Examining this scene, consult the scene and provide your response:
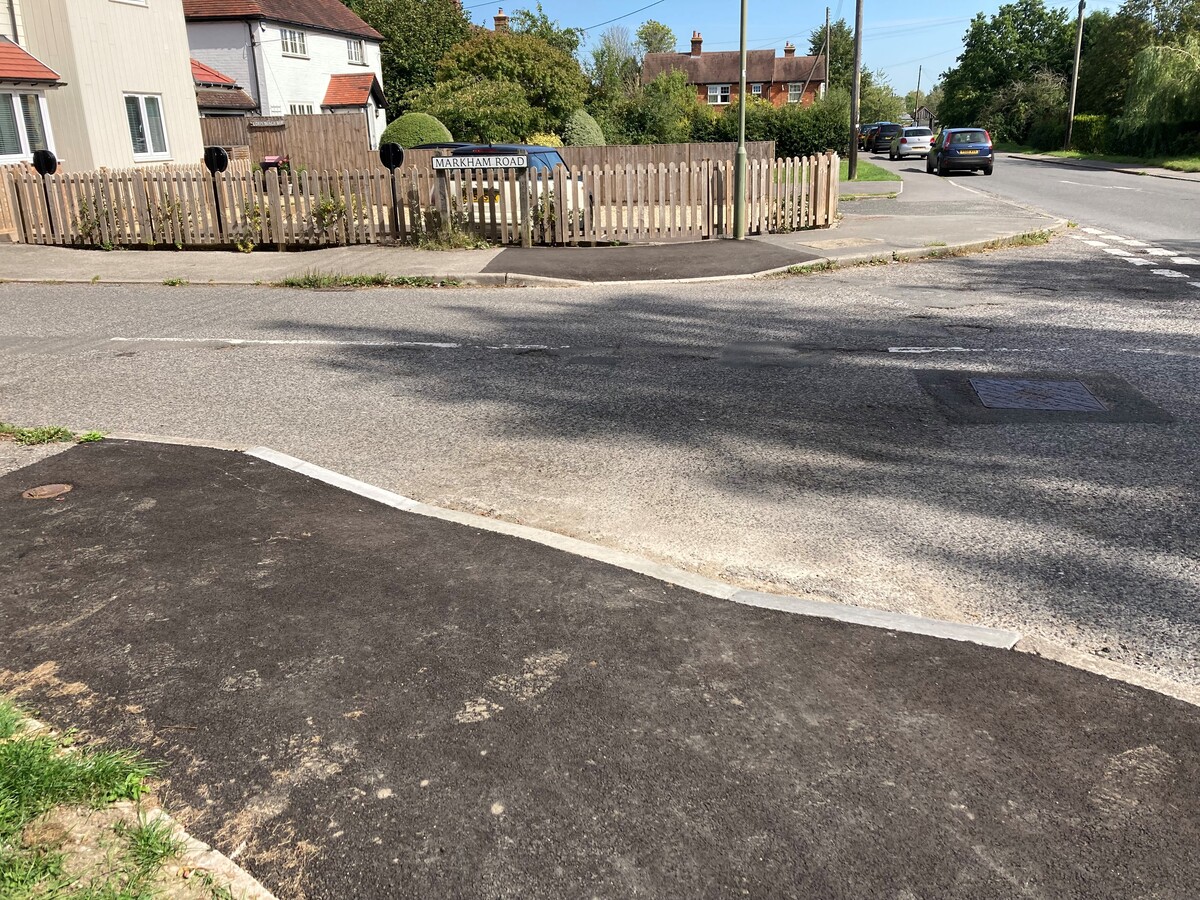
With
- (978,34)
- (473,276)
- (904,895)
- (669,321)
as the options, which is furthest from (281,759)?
(978,34)

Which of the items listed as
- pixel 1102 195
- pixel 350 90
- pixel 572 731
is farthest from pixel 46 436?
pixel 350 90

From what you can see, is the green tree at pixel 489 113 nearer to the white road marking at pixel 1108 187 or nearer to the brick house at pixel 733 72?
the white road marking at pixel 1108 187

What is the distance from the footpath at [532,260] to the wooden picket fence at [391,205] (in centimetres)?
44

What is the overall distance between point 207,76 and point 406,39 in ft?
86.8

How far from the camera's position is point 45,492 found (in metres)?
5.39

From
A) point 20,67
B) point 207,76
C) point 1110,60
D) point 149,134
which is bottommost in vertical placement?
point 149,134

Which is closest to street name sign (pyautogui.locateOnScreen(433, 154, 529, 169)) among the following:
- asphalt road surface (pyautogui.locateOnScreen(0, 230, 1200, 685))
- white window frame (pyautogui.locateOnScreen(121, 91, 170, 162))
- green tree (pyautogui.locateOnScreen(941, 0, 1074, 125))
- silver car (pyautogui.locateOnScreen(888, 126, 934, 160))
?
asphalt road surface (pyautogui.locateOnScreen(0, 230, 1200, 685))

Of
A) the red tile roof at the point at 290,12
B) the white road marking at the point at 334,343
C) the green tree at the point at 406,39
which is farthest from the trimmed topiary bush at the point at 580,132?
the green tree at the point at 406,39

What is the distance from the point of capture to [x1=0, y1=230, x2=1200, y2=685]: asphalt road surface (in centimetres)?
457

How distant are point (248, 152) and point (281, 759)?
100ft

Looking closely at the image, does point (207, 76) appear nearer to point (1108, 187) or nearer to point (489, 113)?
point (489, 113)

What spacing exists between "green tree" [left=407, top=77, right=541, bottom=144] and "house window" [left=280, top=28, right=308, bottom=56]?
11138 millimetres

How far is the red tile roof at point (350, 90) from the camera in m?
46.1

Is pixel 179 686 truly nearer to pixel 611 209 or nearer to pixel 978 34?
pixel 611 209
